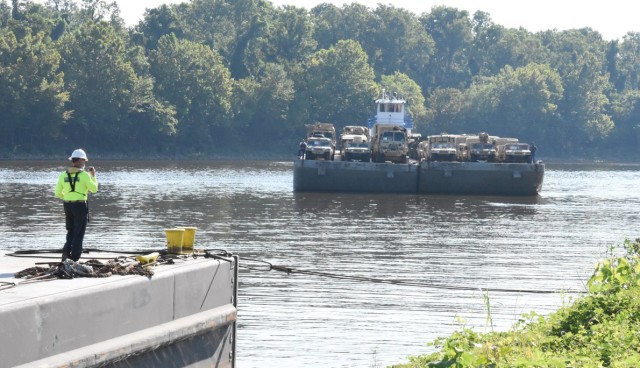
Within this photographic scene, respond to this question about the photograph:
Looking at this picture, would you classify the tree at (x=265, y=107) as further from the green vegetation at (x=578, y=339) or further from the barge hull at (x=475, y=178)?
the green vegetation at (x=578, y=339)

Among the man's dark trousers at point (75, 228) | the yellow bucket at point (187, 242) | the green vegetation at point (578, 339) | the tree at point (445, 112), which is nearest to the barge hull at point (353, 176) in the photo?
the green vegetation at point (578, 339)

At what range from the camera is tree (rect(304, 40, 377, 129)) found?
15112 centimetres

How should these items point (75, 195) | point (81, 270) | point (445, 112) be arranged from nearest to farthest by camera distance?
point (81, 270) → point (75, 195) → point (445, 112)

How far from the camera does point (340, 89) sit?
15200 cm

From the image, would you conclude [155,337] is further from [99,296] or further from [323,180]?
[323,180]

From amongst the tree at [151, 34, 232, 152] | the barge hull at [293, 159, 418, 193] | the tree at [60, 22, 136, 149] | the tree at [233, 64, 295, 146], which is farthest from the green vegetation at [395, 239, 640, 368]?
the tree at [233, 64, 295, 146]

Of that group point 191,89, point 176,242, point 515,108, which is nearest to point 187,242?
point 176,242

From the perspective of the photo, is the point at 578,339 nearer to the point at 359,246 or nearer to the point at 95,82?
the point at 359,246

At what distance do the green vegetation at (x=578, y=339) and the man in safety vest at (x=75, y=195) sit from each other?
15.3 ft

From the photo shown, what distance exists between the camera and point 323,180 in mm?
66625

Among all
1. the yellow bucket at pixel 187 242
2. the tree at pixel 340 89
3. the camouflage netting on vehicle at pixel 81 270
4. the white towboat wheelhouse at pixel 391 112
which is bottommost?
the camouflage netting on vehicle at pixel 81 270

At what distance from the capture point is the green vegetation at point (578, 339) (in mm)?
12664

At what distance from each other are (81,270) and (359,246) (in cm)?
2337

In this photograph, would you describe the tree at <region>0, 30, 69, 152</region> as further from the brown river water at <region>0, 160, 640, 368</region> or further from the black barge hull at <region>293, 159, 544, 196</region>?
the black barge hull at <region>293, 159, 544, 196</region>
